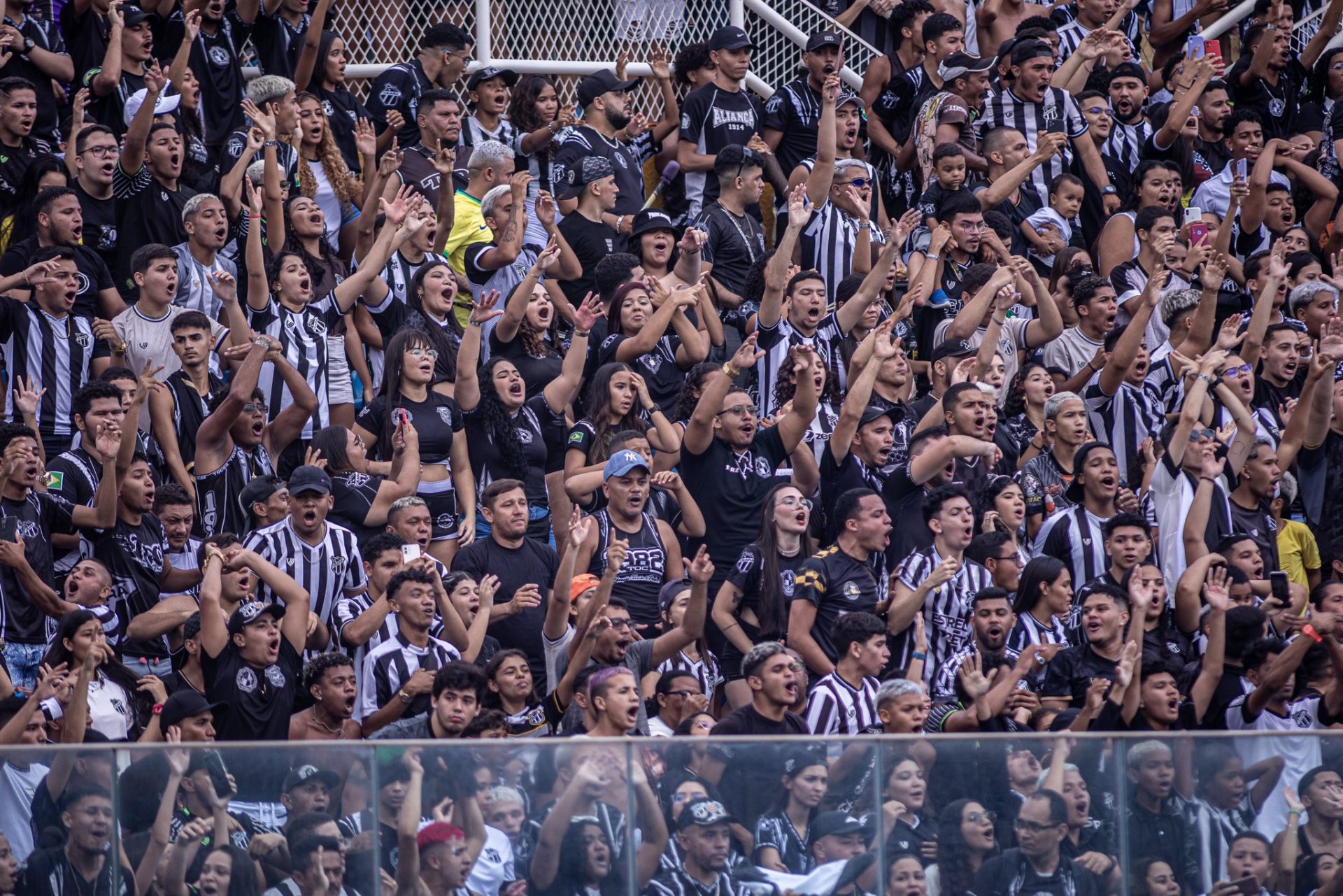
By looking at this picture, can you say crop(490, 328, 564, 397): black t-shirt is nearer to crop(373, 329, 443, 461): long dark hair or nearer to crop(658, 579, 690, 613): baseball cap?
crop(373, 329, 443, 461): long dark hair

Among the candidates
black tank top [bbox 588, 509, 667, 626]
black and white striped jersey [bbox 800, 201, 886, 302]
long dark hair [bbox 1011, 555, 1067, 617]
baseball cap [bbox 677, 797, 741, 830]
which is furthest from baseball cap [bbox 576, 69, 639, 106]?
baseball cap [bbox 677, 797, 741, 830]

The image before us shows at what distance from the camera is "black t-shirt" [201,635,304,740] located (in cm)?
816

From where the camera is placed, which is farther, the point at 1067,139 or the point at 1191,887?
the point at 1067,139

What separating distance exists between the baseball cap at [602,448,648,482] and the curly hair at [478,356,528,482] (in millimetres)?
709

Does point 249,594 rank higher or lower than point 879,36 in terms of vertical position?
lower

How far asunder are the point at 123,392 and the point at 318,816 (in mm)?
3461

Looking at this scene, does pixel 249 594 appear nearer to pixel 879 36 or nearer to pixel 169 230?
pixel 169 230

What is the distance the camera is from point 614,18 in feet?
45.9

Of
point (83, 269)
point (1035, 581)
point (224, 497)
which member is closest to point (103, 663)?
point (224, 497)

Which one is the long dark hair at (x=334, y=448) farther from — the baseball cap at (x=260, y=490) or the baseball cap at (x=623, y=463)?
the baseball cap at (x=623, y=463)

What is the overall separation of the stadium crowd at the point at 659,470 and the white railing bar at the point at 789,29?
1.59ft

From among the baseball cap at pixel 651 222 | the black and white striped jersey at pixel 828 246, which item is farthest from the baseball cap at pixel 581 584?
the black and white striped jersey at pixel 828 246

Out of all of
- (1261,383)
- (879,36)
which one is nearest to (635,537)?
(1261,383)

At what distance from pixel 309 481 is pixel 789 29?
6560mm
